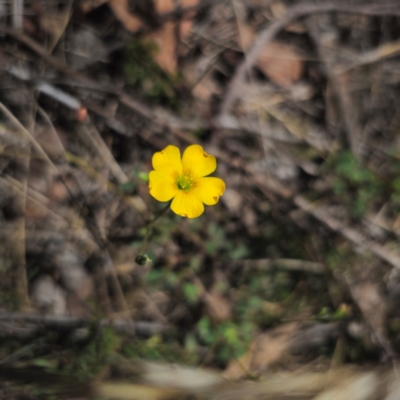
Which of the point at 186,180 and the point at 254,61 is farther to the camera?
the point at 254,61

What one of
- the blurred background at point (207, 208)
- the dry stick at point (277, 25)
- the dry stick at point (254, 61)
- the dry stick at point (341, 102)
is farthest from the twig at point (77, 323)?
the dry stick at point (341, 102)

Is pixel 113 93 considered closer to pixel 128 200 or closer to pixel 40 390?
pixel 128 200

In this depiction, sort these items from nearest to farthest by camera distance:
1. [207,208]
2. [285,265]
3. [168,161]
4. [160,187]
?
[160,187], [168,161], [207,208], [285,265]

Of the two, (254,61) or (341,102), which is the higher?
(254,61)

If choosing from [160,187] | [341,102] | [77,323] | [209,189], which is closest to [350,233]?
[341,102]

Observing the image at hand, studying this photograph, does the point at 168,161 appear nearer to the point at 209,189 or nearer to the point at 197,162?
the point at 197,162

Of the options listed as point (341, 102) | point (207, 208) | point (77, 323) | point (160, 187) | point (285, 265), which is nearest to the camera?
point (160, 187)

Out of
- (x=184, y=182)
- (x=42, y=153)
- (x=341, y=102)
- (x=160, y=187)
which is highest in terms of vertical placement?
(x=341, y=102)

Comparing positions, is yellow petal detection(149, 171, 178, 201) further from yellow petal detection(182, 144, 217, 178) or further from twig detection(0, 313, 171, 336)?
twig detection(0, 313, 171, 336)

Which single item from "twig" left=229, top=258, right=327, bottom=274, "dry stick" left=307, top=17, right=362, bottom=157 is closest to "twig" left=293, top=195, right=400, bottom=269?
"twig" left=229, top=258, right=327, bottom=274
